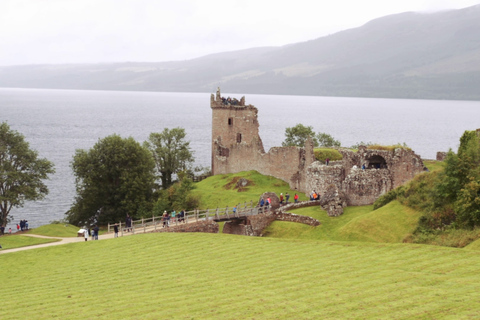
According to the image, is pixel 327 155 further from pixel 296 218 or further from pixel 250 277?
pixel 250 277

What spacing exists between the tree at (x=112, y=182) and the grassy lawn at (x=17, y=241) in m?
17.5

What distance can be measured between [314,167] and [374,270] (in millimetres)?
24398

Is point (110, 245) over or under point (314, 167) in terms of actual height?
under

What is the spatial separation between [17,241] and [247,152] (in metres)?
32.5

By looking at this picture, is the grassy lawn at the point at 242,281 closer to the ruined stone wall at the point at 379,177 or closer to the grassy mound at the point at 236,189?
the ruined stone wall at the point at 379,177

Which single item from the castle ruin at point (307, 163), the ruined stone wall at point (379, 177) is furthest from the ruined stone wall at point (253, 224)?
the ruined stone wall at point (379, 177)

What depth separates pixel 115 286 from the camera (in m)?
26.7

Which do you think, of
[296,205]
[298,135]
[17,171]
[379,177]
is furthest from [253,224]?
[298,135]

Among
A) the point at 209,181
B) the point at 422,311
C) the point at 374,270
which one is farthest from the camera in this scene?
the point at 209,181

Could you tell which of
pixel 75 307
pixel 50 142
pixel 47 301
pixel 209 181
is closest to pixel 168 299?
pixel 75 307

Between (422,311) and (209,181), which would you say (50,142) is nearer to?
(209,181)

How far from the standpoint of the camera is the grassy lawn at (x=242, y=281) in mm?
21234

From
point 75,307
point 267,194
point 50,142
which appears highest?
point 50,142

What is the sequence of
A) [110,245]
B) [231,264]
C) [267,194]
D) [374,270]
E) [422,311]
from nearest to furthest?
[422,311] < [374,270] < [231,264] < [110,245] < [267,194]
